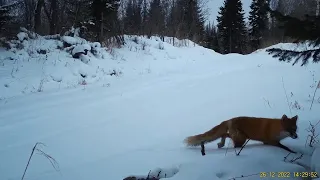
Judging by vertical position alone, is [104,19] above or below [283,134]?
above

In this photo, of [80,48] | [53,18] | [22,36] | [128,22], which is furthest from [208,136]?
[128,22]

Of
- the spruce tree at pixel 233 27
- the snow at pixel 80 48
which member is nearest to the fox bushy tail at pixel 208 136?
the snow at pixel 80 48

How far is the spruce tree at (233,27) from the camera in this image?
1521 inches

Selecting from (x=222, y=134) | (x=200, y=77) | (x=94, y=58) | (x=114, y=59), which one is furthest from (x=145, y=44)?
(x=222, y=134)

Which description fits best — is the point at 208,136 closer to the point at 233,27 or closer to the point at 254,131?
the point at 254,131

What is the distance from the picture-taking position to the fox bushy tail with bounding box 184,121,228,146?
3.81 meters

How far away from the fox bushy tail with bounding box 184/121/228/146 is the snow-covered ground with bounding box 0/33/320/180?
5.4 inches


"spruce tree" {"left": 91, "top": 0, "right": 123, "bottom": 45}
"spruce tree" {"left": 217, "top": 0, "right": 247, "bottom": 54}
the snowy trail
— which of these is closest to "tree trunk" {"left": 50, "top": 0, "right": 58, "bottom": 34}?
"spruce tree" {"left": 91, "top": 0, "right": 123, "bottom": 45}

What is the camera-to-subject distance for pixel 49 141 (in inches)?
181

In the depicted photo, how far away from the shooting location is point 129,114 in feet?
20.2

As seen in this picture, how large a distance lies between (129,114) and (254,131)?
3211 mm

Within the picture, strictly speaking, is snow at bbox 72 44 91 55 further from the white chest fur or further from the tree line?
the white chest fur

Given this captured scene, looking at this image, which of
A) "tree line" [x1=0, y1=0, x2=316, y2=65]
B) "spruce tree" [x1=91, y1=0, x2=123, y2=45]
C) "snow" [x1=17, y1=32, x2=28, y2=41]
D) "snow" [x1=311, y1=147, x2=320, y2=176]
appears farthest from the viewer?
"spruce tree" [x1=91, y1=0, x2=123, y2=45]

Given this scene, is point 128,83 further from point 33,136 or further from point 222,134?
point 222,134
